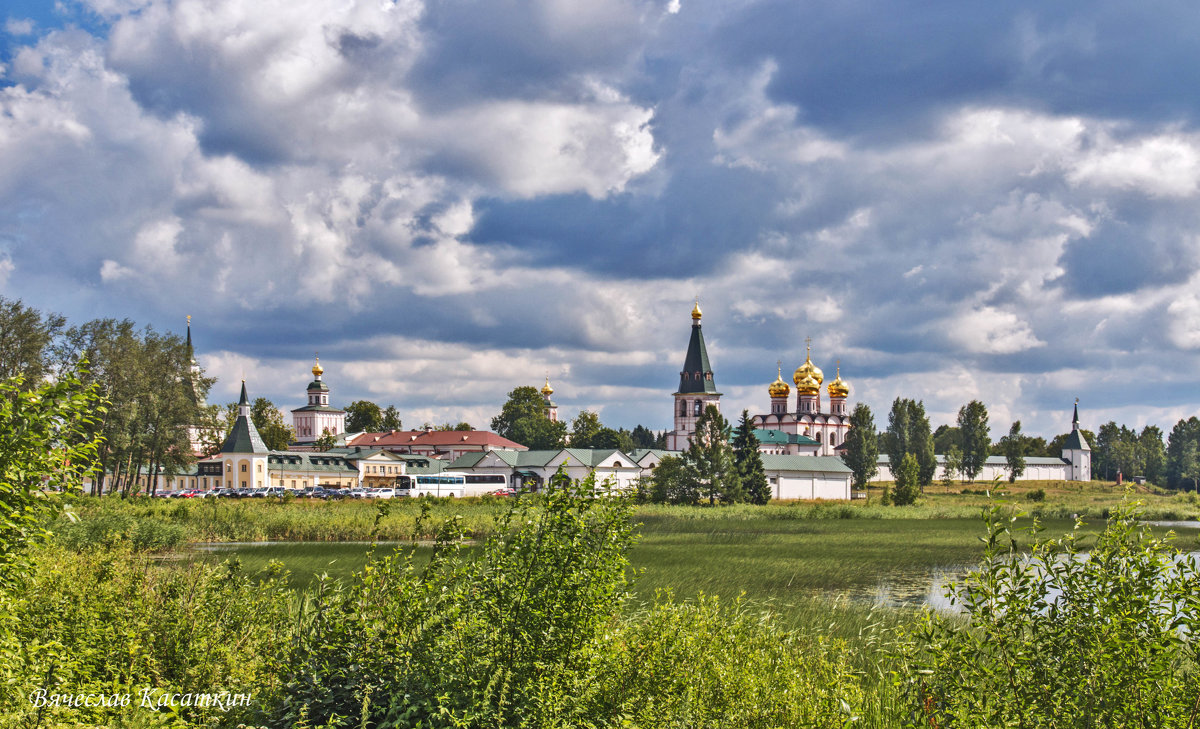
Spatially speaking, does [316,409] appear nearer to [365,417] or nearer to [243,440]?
[365,417]

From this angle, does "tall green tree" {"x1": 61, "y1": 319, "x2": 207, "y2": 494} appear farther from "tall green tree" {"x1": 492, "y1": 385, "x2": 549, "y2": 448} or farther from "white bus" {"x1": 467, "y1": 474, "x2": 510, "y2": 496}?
"tall green tree" {"x1": 492, "y1": 385, "x2": 549, "y2": 448}

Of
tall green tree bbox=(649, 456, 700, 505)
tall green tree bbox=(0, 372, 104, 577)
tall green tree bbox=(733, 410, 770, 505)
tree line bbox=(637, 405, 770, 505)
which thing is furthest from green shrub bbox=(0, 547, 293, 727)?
tall green tree bbox=(733, 410, 770, 505)

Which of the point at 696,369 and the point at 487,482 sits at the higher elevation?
the point at 696,369

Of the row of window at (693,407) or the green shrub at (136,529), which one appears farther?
the row of window at (693,407)

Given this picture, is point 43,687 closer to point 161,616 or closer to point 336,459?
point 161,616

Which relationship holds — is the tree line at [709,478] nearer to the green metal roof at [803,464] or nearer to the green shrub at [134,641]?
the green metal roof at [803,464]

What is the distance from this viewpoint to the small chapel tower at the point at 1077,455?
12506 cm

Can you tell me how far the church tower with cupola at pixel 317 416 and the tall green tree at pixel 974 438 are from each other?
93.2 meters

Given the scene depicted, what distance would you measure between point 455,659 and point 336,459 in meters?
97.3

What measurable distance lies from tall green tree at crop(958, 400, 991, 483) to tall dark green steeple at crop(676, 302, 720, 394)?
30.0 meters

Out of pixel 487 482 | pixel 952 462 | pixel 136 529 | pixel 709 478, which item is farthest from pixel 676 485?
pixel 952 462

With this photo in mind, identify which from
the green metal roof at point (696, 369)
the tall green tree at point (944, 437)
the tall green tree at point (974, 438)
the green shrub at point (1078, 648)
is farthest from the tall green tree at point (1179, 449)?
the green shrub at point (1078, 648)

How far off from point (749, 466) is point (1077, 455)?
78738 mm

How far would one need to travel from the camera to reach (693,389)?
115688 millimetres
